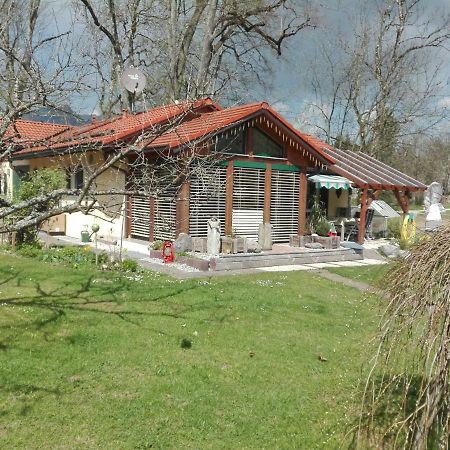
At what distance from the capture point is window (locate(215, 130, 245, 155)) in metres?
15.3

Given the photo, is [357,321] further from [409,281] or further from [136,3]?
[136,3]

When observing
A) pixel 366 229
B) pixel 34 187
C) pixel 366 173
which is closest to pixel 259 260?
pixel 34 187

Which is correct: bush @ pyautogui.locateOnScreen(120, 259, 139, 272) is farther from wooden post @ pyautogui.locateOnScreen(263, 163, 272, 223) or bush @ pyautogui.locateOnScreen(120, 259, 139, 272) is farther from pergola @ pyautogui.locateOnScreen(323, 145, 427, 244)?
pergola @ pyautogui.locateOnScreen(323, 145, 427, 244)

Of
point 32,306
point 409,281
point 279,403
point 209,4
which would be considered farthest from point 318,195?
point 409,281

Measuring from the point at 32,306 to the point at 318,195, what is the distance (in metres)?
15.1

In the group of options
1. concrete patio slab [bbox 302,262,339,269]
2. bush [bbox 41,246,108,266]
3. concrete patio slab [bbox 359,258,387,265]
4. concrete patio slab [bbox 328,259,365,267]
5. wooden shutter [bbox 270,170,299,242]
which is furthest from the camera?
wooden shutter [bbox 270,170,299,242]

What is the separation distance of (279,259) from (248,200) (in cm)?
273

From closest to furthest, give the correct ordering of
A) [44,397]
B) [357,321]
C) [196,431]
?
[196,431] → [44,397] → [357,321]

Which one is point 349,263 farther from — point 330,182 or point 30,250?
point 30,250

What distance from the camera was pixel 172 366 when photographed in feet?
18.6

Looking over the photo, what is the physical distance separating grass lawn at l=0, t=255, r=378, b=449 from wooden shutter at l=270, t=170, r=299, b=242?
7454 millimetres

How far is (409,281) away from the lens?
129 inches

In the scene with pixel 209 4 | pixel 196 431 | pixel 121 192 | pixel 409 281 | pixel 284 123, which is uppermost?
pixel 209 4

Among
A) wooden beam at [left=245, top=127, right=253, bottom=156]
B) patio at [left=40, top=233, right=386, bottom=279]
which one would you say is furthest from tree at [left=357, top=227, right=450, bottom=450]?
wooden beam at [left=245, top=127, right=253, bottom=156]
